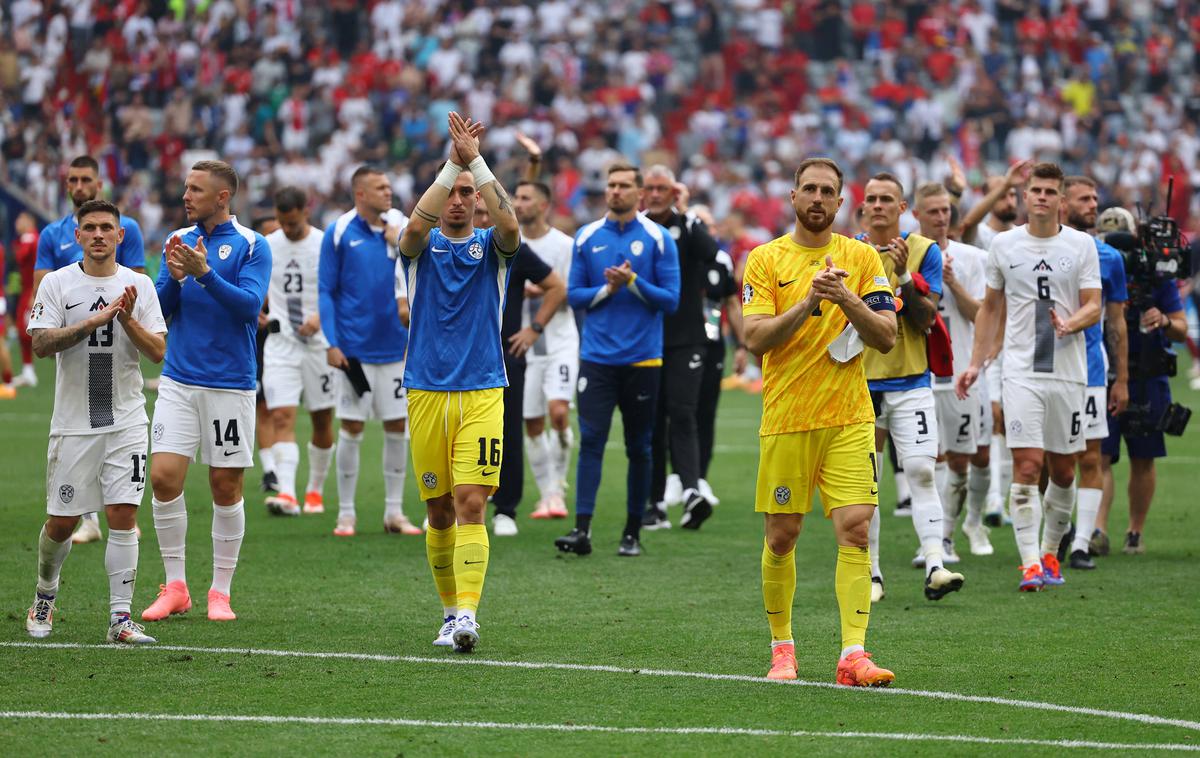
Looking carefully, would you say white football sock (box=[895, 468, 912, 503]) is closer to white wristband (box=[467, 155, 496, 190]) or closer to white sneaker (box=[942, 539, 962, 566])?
white sneaker (box=[942, 539, 962, 566])

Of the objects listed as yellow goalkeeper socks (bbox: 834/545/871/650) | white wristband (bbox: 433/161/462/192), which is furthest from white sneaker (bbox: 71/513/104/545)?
yellow goalkeeper socks (bbox: 834/545/871/650)

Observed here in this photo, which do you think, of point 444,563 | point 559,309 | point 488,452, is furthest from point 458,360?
point 559,309

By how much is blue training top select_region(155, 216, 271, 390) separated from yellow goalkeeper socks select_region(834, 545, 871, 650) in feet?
11.3

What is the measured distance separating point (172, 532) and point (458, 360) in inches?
78.3

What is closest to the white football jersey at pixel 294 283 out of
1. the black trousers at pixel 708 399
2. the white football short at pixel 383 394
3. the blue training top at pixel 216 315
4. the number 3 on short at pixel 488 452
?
the white football short at pixel 383 394

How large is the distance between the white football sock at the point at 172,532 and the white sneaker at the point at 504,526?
3854mm

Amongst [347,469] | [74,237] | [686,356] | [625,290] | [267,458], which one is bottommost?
[267,458]

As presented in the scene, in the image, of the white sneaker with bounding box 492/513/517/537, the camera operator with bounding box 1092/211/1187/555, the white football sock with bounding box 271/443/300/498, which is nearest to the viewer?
the camera operator with bounding box 1092/211/1187/555

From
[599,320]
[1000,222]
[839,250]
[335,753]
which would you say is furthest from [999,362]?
[335,753]

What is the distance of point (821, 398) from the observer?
298 inches

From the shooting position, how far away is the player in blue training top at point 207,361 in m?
9.05

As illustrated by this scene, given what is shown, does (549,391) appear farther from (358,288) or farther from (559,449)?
(358,288)

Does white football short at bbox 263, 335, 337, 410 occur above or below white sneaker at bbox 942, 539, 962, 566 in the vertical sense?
above

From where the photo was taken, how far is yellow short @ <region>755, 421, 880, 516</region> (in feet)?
24.9
